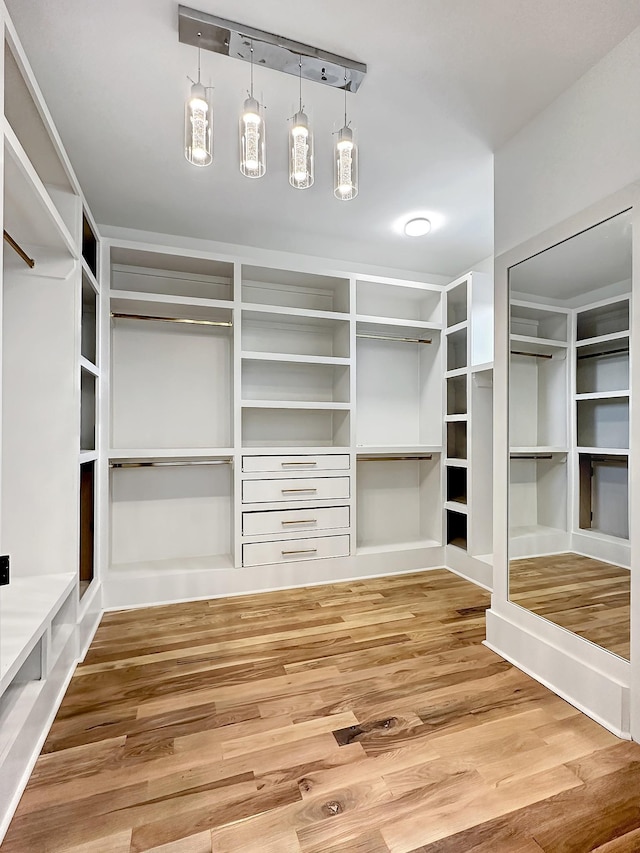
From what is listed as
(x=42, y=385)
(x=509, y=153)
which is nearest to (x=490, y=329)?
(x=509, y=153)

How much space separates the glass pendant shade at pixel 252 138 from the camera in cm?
174

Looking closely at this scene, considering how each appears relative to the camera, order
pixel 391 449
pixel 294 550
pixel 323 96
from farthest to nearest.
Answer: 1. pixel 391 449
2. pixel 294 550
3. pixel 323 96

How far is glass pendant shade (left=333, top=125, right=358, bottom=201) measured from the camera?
1.87 metres

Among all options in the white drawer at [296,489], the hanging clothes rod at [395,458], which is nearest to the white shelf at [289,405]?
the hanging clothes rod at [395,458]

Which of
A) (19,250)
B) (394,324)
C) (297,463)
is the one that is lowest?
(297,463)

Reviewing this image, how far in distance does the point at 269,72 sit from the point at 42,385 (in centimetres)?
174

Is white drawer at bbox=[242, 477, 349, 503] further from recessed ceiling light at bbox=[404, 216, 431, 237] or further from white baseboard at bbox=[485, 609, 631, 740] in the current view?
recessed ceiling light at bbox=[404, 216, 431, 237]

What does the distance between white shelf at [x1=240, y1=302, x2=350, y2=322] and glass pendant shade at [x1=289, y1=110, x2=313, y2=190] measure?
1411 millimetres

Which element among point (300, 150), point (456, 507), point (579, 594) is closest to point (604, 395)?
point (579, 594)

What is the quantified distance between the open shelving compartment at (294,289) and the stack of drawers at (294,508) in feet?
4.12

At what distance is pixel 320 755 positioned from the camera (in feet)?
5.30

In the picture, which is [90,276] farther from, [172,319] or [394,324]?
[394,324]

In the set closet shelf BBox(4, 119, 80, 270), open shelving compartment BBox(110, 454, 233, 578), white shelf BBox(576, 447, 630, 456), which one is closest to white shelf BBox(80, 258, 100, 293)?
closet shelf BBox(4, 119, 80, 270)

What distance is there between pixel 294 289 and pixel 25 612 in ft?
9.51
